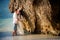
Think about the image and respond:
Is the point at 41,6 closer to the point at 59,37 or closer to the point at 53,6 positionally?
the point at 53,6

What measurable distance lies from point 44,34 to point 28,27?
26 centimetres

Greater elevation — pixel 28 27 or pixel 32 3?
pixel 32 3

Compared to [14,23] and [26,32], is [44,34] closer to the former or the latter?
[26,32]

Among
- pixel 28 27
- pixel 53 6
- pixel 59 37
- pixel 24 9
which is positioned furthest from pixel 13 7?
pixel 59 37

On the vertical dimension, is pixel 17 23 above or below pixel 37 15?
below

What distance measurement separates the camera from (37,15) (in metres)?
3.21

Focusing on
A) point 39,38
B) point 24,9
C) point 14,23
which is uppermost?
point 24,9

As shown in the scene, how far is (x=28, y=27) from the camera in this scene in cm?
319

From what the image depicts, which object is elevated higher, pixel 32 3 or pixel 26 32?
pixel 32 3

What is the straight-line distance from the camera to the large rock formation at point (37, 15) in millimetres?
3162

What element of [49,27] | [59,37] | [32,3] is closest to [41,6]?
[32,3]

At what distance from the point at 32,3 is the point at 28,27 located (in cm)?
37

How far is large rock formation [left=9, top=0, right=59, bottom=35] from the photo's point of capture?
3162mm

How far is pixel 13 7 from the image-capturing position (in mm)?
3223
